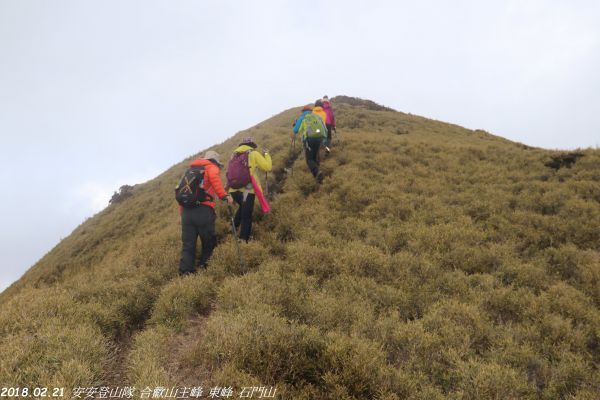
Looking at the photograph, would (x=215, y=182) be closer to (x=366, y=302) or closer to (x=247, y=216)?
(x=247, y=216)

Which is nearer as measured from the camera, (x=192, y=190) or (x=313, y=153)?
(x=192, y=190)

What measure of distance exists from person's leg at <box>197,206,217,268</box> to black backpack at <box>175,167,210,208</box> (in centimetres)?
25

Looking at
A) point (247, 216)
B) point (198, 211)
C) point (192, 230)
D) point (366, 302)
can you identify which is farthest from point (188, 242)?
point (366, 302)

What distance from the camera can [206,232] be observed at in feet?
25.2

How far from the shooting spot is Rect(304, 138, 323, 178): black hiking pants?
38.7 ft

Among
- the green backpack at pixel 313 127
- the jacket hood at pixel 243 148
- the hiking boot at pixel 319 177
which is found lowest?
the hiking boot at pixel 319 177

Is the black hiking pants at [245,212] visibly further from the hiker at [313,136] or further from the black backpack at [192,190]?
the hiker at [313,136]

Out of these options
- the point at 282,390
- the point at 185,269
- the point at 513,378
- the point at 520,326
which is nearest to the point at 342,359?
the point at 282,390

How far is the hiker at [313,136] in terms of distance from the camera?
11.7 m

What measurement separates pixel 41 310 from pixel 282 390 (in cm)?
444

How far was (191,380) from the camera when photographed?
4043 millimetres

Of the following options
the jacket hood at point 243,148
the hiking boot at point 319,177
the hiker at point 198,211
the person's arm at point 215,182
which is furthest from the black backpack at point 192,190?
the hiking boot at point 319,177

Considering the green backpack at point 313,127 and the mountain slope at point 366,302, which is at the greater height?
the green backpack at point 313,127

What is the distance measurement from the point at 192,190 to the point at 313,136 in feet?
18.1
